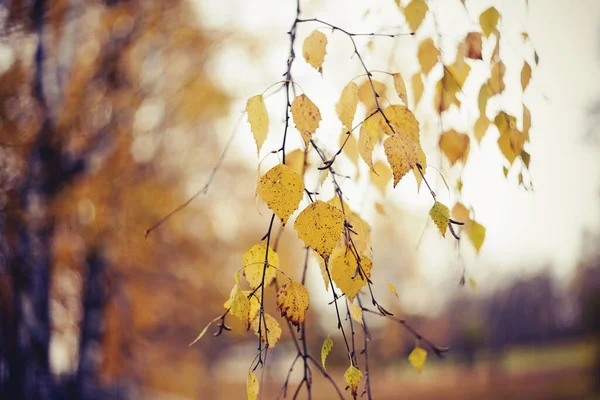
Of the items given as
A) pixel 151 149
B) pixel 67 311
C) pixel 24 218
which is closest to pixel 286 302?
pixel 24 218

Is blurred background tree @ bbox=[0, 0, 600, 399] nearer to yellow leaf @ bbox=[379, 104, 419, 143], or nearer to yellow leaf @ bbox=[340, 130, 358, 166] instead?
yellow leaf @ bbox=[340, 130, 358, 166]

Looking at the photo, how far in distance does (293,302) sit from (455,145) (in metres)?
0.50

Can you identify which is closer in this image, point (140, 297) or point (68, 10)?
point (68, 10)

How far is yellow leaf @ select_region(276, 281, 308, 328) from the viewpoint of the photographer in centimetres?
60

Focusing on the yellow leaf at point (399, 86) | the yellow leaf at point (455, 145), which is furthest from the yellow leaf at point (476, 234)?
Result: the yellow leaf at point (399, 86)

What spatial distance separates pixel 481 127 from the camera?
931mm

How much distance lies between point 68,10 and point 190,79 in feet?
2.71

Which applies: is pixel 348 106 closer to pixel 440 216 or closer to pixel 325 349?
pixel 440 216

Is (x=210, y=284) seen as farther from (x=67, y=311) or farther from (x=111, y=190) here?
(x=111, y=190)

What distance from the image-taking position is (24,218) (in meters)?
2.41

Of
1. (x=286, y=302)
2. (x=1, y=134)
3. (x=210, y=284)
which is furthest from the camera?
(x=210, y=284)

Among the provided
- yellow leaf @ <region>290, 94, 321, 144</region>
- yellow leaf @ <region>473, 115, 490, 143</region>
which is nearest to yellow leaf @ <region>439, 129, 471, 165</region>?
yellow leaf @ <region>473, 115, 490, 143</region>

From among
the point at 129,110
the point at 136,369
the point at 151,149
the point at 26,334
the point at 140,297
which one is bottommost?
the point at 136,369

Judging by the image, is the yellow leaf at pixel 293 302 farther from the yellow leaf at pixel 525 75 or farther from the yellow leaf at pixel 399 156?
the yellow leaf at pixel 525 75
